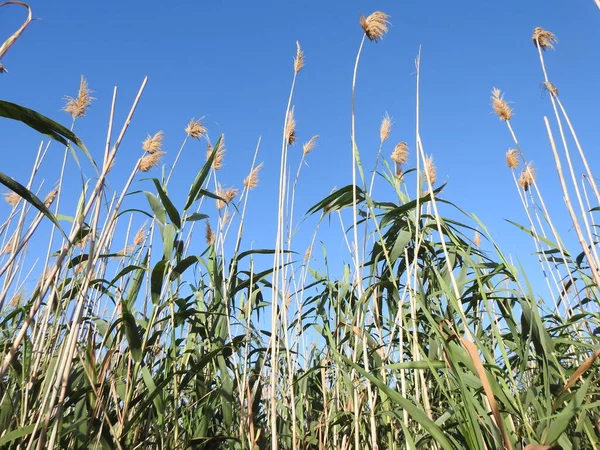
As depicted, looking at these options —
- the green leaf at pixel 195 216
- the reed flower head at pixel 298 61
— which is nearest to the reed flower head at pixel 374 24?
the reed flower head at pixel 298 61

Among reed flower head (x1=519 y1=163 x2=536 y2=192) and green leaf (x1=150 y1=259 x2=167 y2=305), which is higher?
reed flower head (x1=519 y1=163 x2=536 y2=192)

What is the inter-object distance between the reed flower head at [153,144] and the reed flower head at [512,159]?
1789 millimetres

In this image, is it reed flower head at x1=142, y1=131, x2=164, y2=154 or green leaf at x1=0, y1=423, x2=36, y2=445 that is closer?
green leaf at x1=0, y1=423, x2=36, y2=445

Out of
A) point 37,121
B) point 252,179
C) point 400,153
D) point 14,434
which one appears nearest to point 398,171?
point 400,153

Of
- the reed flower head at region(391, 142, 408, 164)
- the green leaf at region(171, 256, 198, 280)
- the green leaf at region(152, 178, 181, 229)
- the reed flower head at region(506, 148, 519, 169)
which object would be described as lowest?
the green leaf at region(171, 256, 198, 280)

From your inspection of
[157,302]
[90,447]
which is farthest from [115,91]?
[90,447]

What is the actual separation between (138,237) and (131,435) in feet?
4.00

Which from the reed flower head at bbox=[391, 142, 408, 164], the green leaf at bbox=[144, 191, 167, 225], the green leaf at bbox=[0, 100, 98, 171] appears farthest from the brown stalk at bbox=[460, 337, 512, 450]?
the reed flower head at bbox=[391, 142, 408, 164]

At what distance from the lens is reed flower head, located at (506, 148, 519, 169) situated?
2592 millimetres

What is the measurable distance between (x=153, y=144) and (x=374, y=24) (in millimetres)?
1048

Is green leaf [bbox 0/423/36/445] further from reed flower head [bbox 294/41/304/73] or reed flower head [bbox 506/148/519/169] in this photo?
reed flower head [bbox 506/148/519/169]

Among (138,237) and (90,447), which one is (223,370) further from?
(138,237)

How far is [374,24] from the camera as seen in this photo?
195 centimetres

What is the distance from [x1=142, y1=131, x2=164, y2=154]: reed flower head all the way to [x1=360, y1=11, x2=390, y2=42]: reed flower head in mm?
985
